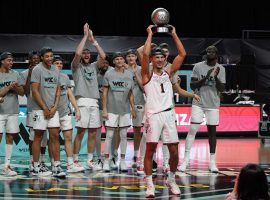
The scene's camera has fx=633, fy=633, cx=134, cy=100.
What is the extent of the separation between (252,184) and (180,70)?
47.1 ft

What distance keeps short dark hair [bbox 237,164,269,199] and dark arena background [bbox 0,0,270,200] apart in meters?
3.77

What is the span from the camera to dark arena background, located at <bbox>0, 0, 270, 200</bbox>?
8.81 meters

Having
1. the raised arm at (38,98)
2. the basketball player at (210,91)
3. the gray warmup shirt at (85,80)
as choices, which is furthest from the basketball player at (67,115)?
the basketball player at (210,91)

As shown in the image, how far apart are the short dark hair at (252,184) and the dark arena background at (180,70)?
3.77 meters

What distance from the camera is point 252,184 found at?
416 cm

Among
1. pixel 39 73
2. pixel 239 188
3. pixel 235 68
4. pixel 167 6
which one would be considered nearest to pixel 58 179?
pixel 39 73

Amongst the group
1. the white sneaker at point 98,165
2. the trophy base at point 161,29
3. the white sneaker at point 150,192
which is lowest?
the white sneaker at point 150,192

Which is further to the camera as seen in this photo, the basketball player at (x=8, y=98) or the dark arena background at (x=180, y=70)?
the basketball player at (x=8, y=98)

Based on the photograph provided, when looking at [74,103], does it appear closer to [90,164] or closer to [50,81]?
[50,81]

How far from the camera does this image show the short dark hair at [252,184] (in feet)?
13.6

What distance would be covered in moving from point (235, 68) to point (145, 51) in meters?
11.4

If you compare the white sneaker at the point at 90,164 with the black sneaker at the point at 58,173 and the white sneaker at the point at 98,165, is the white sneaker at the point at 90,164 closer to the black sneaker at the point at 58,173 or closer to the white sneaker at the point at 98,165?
the white sneaker at the point at 98,165

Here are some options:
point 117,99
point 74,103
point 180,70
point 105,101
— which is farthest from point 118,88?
point 180,70

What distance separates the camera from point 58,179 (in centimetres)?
936
